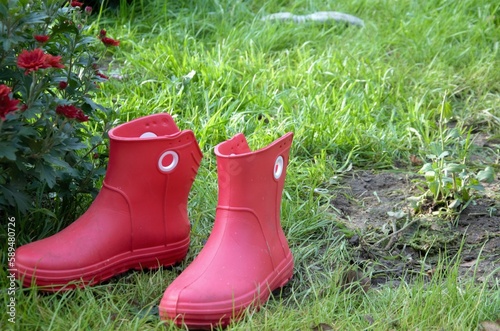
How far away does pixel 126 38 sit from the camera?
153 inches

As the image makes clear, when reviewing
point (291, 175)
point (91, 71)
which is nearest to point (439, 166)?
point (291, 175)

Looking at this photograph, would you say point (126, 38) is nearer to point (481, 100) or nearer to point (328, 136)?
point (328, 136)

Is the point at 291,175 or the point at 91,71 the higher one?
the point at 91,71

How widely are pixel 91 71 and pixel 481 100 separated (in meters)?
1.92

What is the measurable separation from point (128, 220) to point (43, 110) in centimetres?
37

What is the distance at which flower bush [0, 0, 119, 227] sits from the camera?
2033mm

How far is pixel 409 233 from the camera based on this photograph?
8.55 feet

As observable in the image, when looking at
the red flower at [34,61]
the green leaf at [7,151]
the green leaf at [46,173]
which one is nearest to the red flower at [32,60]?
the red flower at [34,61]

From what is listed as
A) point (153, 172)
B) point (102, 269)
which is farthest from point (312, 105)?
point (102, 269)

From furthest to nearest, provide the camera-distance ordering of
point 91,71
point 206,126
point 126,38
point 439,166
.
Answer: point 126,38
point 206,126
point 439,166
point 91,71

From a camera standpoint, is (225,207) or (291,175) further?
(291,175)

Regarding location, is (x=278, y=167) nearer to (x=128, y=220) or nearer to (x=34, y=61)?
(x=128, y=220)

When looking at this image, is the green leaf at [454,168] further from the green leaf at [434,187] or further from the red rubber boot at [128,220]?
the red rubber boot at [128,220]

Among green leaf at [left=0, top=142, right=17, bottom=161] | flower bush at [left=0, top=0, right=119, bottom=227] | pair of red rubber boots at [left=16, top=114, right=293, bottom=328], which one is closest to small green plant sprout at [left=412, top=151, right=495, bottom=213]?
pair of red rubber boots at [left=16, top=114, right=293, bottom=328]
